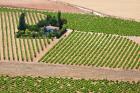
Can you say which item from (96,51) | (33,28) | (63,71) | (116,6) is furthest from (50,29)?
(116,6)

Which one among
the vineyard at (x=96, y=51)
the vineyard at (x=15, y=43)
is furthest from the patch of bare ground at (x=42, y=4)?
the vineyard at (x=96, y=51)

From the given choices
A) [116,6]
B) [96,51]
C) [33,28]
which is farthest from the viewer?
[116,6]

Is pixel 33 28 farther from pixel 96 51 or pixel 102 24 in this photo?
pixel 102 24

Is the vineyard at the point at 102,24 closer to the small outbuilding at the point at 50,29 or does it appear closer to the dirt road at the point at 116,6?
the small outbuilding at the point at 50,29

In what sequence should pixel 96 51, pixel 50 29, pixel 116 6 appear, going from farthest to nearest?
pixel 116 6 < pixel 50 29 < pixel 96 51

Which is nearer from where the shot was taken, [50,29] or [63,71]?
[63,71]

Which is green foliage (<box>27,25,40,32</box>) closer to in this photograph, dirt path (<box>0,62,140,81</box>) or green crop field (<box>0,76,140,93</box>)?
dirt path (<box>0,62,140,81</box>)
